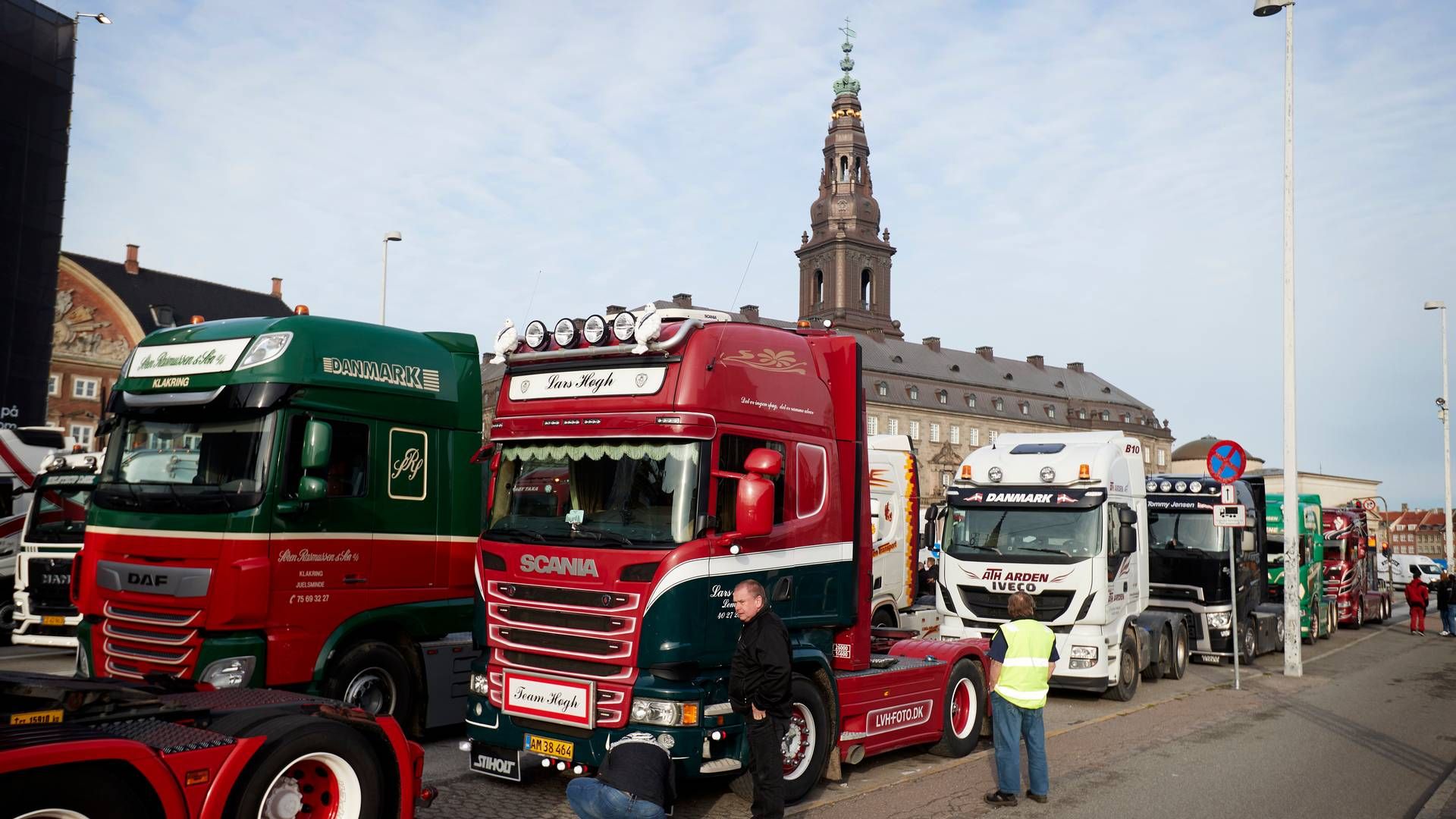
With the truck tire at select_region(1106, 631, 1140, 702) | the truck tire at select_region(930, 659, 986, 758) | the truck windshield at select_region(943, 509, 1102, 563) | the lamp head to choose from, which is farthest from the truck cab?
the lamp head

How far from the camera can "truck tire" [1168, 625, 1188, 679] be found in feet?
56.0

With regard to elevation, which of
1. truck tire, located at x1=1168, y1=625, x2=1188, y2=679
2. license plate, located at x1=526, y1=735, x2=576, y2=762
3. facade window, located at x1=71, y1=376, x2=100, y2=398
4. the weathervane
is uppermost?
the weathervane

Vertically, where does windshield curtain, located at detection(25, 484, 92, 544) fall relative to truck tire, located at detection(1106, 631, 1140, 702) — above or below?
above

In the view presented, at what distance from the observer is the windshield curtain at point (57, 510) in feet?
56.6

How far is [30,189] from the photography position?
124 ft

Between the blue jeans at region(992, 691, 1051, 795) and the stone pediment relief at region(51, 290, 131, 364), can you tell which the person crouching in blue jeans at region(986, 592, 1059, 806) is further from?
the stone pediment relief at region(51, 290, 131, 364)

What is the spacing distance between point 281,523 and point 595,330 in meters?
3.13

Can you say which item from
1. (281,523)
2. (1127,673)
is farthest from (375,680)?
(1127,673)

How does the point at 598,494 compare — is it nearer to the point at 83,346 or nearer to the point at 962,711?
the point at 962,711

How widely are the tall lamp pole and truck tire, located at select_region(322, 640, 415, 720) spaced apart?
47.0 feet

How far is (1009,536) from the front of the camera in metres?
14.9

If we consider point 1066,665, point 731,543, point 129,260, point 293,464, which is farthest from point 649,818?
point 129,260

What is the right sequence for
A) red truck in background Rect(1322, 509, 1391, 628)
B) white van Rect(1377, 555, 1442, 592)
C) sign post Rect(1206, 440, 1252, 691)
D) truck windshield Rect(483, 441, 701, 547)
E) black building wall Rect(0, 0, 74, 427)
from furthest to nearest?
white van Rect(1377, 555, 1442, 592) → black building wall Rect(0, 0, 74, 427) → red truck in background Rect(1322, 509, 1391, 628) → sign post Rect(1206, 440, 1252, 691) → truck windshield Rect(483, 441, 701, 547)

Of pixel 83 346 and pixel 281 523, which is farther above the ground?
pixel 83 346
